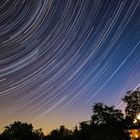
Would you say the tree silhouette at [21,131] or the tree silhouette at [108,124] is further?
the tree silhouette at [21,131]

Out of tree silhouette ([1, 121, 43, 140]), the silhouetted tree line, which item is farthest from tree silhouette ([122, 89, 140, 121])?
tree silhouette ([1, 121, 43, 140])

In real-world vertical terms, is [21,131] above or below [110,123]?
above

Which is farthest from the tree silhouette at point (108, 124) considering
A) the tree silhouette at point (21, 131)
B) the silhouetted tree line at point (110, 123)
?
the tree silhouette at point (21, 131)

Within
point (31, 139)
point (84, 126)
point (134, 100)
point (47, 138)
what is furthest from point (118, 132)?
point (31, 139)

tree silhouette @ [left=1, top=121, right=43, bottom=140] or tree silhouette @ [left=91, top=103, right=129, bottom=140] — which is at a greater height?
tree silhouette @ [left=1, top=121, right=43, bottom=140]

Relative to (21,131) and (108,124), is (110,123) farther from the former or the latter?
(21,131)

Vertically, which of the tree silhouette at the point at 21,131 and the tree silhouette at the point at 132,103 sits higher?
the tree silhouette at the point at 21,131

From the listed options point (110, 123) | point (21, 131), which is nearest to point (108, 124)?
point (110, 123)

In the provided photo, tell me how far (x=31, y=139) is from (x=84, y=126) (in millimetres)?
48655

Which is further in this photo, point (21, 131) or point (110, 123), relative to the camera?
point (21, 131)

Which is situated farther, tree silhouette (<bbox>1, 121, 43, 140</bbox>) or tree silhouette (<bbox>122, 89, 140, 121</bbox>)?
tree silhouette (<bbox>1, 121, 43, 140</bbox>)

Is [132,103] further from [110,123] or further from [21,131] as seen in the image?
[21,131]

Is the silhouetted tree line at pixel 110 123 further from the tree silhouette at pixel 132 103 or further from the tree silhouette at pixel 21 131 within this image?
the tree silhouette at pixel 21 131

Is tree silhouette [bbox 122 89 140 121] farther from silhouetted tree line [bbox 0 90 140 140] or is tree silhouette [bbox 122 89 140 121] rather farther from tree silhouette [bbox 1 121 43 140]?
tree silhouette [bbox 1 121 43 140]
